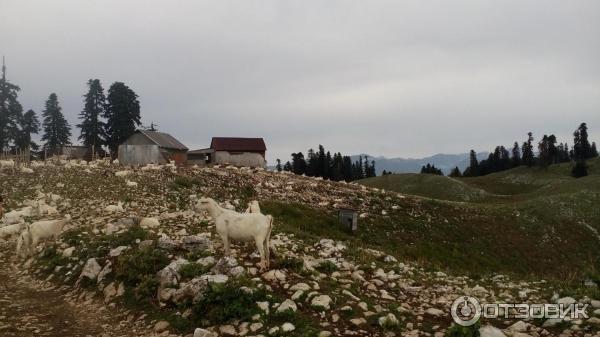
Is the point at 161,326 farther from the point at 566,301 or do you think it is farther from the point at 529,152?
the point at 529,152

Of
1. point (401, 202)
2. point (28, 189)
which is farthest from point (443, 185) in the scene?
point (28, 189)

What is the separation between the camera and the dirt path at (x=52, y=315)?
8984 millimetres

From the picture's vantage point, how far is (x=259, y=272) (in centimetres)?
1055

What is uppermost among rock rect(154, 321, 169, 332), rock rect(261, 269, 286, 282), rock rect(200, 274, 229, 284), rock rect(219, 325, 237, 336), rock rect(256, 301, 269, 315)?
rock rect(200, 274, 229, 284)

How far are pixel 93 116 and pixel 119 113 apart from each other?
5511 millimetres

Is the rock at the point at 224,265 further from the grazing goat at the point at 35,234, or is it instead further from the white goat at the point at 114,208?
the white goat at the point at 114,208

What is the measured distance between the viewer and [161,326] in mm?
8836

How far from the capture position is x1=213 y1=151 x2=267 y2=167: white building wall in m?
78.4

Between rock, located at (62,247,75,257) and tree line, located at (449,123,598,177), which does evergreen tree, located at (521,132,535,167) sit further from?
rock, located at (62,247,75,257)

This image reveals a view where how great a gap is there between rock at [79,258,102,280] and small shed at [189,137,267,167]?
65.6 meters

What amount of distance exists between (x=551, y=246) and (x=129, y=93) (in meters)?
68.6

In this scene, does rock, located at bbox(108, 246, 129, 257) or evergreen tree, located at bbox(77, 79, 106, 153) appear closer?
rock, located at bbox(108, 246, 129, 257)

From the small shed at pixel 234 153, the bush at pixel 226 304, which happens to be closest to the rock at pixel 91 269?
the bush at pixel 226 304

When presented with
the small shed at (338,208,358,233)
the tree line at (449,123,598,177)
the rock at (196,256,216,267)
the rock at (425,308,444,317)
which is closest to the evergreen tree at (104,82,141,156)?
the small shed at (338,208,358,233)
